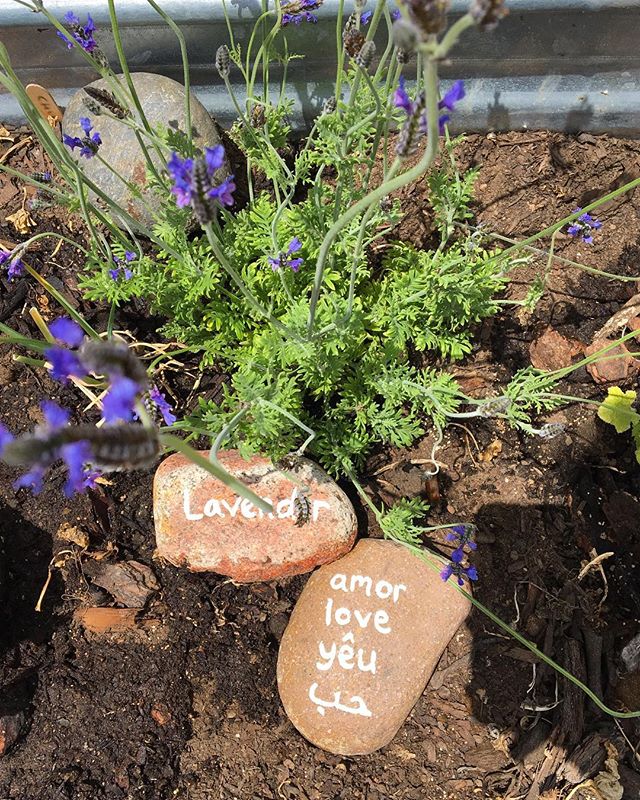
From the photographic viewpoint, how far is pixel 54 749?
2.36 meters

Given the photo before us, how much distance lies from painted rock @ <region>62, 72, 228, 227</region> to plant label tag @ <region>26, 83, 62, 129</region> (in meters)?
0.11

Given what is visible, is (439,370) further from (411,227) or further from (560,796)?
(560,796)

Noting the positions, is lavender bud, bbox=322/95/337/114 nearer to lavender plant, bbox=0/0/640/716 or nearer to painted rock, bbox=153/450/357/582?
lavender plant, bbox=0/0/640/716

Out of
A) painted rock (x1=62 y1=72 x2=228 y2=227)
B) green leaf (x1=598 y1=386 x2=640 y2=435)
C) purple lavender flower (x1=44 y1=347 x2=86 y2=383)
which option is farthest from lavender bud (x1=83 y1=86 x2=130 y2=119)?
green leaf (x1=598 y1=386 x2=640 y2=435)

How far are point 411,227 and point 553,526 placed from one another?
4.50ft

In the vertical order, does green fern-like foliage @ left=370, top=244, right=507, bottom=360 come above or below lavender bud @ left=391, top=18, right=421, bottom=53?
below

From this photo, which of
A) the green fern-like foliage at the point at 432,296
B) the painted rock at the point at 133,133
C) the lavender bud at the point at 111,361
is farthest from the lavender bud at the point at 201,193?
the painted rock at the point at 133,133

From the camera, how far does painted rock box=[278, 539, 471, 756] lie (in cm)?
236

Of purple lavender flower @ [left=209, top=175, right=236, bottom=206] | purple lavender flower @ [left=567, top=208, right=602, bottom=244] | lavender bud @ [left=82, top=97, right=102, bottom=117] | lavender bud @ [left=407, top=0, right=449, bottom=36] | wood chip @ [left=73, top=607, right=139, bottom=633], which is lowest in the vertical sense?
wood chip @ [left=73, top=607, right=139, bottom=633]

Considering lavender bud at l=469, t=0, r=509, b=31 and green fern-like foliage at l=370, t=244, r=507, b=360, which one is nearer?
lavender bud at l=469, t=0, r=509, b=31

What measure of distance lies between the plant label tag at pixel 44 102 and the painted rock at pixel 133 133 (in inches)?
4.4

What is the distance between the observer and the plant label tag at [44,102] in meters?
2.66

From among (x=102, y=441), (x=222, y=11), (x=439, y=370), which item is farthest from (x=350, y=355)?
(x=102, y=441)

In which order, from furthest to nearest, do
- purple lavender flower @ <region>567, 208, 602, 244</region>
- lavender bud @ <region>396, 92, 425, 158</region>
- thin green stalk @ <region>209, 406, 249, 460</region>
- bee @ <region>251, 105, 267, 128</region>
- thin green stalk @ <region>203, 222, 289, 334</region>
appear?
purple lavender flower @ <region>567, 208, 602, 244</region>
bee @ <region>251, 105, 267, 128</region>
thin green stalk @ <region>209, 406, 249, 460</region>
thin green stalk @ <region>203, 222, 289, 334</region>
lavender bud @ <region>396, 92, 425, 158</region>
